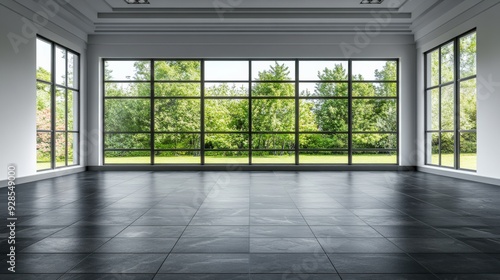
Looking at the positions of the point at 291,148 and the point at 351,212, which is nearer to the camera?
the point at 351,212

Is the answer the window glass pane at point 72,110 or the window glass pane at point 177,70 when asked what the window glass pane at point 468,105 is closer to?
the window glass pane at point 177,70

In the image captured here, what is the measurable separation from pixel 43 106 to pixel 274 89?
9179 millimetres

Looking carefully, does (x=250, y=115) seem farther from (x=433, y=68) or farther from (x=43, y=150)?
(x=43, y=150)

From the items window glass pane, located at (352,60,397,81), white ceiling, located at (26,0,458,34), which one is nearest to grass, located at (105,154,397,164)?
window glass pane, located at (352,60,397,81)

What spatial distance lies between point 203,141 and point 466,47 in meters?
10.8

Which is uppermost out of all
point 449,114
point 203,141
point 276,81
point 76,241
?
point 276,81

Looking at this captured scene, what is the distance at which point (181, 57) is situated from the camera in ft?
52.3

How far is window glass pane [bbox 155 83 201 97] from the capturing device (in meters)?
16.3

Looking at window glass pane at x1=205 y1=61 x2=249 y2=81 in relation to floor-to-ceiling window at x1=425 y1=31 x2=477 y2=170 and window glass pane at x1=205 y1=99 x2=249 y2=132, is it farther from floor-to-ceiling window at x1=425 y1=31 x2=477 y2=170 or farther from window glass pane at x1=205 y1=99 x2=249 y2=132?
floor-to-ceiling window at x1=425 y1=31 x2=477 y2=170

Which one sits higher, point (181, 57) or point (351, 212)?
point (181, 57)

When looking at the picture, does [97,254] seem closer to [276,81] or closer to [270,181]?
[270,181]

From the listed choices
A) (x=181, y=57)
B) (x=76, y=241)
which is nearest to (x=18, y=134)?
(x=181, y=57)

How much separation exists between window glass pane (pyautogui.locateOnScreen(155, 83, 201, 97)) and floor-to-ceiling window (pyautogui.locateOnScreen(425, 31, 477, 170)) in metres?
9.88

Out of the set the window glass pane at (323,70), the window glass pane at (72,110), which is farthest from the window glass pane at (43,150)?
the window glass pane at (323,70)
